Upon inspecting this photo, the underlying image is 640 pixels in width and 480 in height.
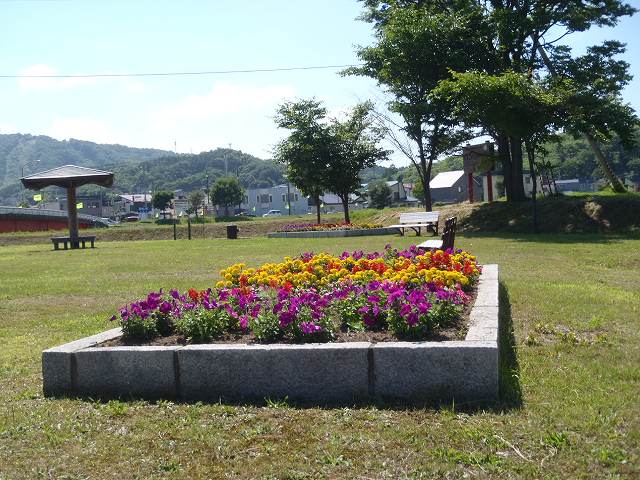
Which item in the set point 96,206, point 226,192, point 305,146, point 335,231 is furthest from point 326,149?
point 96,206

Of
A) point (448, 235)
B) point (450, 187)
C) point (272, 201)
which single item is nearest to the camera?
point (448, 235)

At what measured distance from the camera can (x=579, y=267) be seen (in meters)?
12.6

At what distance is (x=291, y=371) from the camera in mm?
4773

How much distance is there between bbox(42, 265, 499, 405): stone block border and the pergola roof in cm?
2456

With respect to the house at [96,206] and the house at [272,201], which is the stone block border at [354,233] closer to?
the house at [272,201]

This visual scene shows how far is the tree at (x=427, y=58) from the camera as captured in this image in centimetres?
2723

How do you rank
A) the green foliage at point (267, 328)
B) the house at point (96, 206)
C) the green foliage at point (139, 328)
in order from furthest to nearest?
the house at point (96, 206) → the green foliage at point (139, 328) → the green foliage at point (267, 328)

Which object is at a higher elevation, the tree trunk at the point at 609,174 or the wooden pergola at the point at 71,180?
the wooden pergola at the point at 71,180

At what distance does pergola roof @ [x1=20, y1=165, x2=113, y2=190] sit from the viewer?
28.1m

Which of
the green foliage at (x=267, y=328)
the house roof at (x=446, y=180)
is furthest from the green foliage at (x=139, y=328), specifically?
the house roof at (x=446, y=180)

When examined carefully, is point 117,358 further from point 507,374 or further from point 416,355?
point 507,374

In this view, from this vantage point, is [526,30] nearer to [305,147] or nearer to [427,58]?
[427,58]

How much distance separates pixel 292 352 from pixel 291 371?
0.13 m

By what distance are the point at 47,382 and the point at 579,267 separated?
1015 cm
